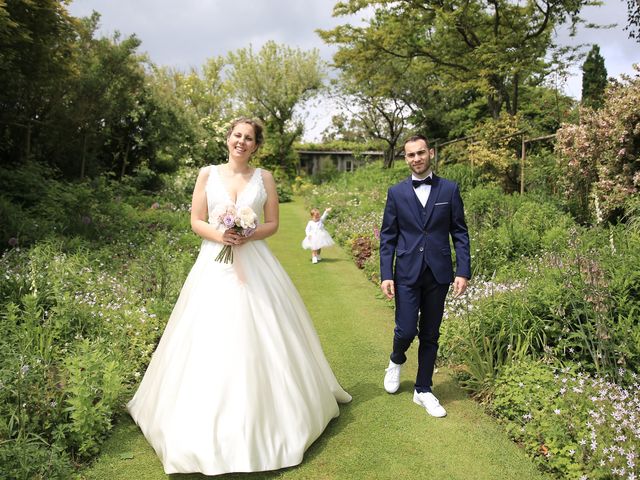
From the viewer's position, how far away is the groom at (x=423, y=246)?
12.4 feet

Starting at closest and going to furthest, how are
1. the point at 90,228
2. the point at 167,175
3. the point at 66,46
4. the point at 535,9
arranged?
the point at 90,228 → the point at 66,46 → the point at 535,9 → the point at 167,175

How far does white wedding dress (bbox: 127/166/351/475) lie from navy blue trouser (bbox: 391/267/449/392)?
77cm

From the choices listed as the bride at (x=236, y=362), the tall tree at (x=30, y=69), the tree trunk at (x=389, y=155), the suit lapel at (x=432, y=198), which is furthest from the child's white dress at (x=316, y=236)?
the tree trunk at (x=389, y=155)

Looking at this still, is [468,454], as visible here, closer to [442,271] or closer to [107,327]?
[442,271]

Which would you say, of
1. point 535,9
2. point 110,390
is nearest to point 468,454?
point 110,390

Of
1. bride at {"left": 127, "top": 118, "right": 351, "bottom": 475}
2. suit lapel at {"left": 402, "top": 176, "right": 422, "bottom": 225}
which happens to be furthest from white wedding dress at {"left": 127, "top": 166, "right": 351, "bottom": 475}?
suit lapel at {"left": 402, "top": 176, "right": 422, "bottom": 225}

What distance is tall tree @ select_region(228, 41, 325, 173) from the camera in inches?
1305

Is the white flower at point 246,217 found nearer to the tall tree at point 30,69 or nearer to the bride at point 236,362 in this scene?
the bride at point 236,362

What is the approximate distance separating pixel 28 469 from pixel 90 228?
6881 mm

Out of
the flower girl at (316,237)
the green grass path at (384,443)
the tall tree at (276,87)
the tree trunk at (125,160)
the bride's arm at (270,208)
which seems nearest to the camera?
the green grass path at (384,443)

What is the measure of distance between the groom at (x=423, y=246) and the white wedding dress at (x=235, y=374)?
82cm

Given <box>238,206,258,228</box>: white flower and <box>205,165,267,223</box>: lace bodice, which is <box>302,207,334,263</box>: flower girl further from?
<box>238,206,258,228</box>: white flower

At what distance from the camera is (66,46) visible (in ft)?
37.9

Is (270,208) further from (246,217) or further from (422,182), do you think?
(422,182)
